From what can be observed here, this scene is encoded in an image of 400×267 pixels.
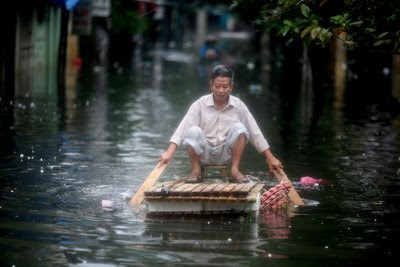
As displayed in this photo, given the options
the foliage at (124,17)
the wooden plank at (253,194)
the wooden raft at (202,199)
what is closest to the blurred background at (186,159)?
the wooden raft at (202,199)

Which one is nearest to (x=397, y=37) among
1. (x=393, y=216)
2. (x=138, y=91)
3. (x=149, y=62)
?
(x=393, y=216)

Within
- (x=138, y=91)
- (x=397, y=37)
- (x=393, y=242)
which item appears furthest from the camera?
(x=138, y=91)

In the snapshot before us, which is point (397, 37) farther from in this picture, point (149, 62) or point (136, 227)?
point (149, 62)

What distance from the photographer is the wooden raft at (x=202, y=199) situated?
9.92 m

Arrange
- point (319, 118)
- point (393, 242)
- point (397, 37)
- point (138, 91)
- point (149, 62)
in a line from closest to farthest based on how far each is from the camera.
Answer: point (393, 242) → point (397, 37) → point (319, 118) → point (138, 91) → point (149, 62)

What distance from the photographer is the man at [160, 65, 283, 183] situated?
11195 mm

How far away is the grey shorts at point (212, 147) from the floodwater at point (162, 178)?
896mm

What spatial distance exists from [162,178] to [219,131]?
5.55 ft

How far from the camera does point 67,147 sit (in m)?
15.8

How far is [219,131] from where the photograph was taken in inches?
452

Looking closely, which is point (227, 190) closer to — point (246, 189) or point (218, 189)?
point (218, 189)

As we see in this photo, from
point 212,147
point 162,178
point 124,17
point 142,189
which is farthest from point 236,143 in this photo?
point 124,17

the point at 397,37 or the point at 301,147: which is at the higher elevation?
the point at 397,37

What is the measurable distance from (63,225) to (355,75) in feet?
71.6
